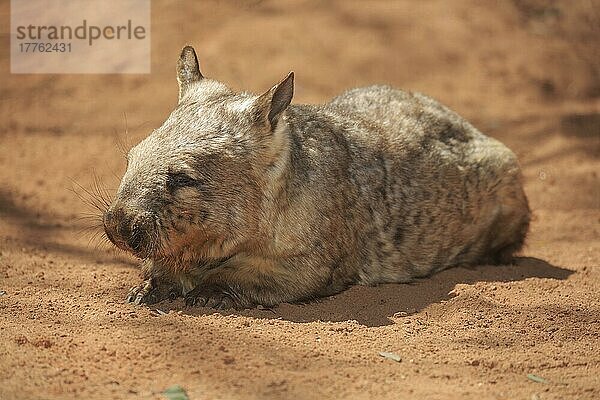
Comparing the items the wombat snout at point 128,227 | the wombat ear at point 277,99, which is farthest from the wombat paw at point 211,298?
the wombat ear at point 277,99

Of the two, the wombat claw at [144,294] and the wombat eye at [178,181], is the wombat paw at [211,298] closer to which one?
the wombat claw at [144,294]

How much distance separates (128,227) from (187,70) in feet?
4.19

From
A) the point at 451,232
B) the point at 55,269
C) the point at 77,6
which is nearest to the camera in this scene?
the point at 55,269

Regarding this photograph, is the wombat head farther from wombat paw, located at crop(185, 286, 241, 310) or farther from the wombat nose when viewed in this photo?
wombat paw, located at crop(185, 286, 241, 310)

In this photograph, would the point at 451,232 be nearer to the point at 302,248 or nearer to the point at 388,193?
the point at 388,193

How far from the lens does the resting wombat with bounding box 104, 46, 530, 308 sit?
466cm

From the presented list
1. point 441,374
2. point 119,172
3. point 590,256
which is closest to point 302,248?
point 441,374

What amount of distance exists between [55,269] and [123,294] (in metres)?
0.77

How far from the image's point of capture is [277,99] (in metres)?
4.88

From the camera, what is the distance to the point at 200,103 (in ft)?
16.5

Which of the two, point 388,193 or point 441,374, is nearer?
point 441,374

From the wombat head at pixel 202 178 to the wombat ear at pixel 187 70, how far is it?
1.08ft

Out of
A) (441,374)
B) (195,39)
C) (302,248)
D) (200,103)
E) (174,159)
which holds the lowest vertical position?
(441,374)

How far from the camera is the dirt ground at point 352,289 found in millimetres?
3953
